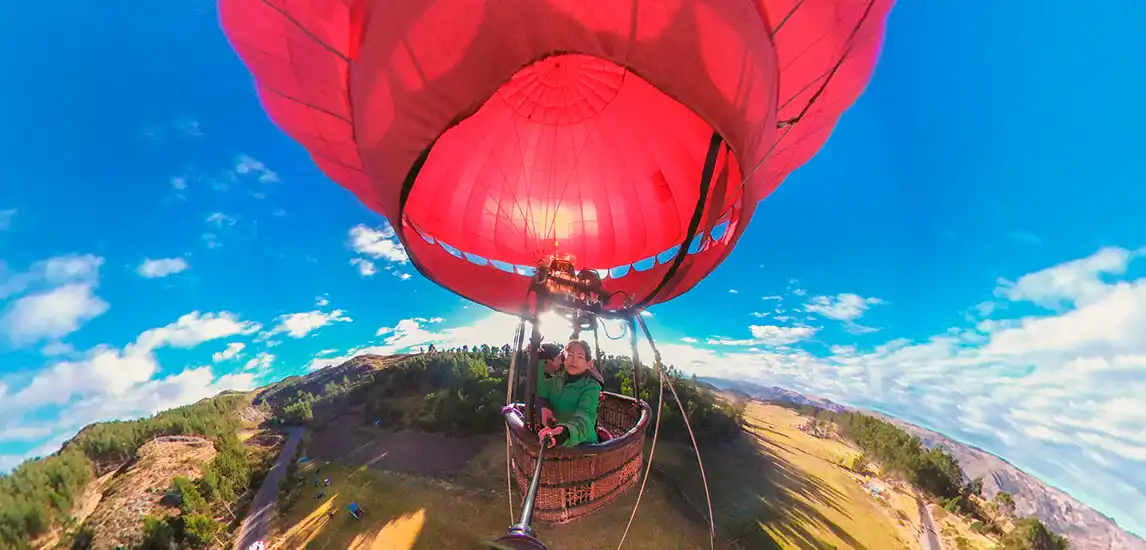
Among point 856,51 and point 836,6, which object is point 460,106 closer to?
point 836,6

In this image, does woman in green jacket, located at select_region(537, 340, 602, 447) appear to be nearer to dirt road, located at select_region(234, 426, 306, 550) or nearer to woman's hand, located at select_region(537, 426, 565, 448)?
woman's hand, located at select_region(537, 426, 565, 448)

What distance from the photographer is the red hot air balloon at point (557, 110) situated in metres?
1.32

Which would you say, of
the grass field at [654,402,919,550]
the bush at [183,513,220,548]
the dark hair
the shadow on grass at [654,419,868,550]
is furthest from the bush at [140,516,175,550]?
the dark hair

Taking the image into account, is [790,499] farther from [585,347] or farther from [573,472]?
[573,472]

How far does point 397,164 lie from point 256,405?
39.0 metres

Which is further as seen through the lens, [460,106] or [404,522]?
[404,522]

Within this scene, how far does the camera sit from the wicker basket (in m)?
2.17

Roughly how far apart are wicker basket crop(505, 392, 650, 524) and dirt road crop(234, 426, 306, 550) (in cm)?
1474

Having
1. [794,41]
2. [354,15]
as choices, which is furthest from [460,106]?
[794,41]

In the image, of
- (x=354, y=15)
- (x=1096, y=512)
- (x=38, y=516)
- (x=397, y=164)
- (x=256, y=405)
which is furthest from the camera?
(x=256, y=405)

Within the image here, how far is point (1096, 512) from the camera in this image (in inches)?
858

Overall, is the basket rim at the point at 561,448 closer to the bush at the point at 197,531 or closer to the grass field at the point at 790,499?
the grass field at the point at 790,499

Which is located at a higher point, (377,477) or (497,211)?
(497,211)

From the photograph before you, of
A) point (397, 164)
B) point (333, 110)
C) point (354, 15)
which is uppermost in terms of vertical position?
point (354, 15)
